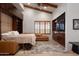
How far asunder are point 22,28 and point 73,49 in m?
6.61

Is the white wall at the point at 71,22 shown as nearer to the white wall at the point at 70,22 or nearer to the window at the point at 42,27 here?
the white wall at the point at 70,22

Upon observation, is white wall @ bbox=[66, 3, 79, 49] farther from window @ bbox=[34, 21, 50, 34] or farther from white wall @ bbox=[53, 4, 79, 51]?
window @ bbox=[34, 21, 50, 34]

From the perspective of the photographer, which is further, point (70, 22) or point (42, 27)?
point (42, 27)

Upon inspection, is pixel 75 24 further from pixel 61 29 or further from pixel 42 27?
pixel 42 27

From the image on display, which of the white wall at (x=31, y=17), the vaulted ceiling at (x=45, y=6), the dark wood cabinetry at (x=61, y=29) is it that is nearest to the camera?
the dark wood cabinetry at (x=61, y=29)

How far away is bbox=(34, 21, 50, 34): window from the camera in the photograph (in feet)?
39.3

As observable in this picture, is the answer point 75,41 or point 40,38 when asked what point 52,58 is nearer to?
point 75,41

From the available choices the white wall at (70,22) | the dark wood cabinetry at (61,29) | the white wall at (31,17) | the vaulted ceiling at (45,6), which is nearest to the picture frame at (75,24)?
the white wall at (70,22)

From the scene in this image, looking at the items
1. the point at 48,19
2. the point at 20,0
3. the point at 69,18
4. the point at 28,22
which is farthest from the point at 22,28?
the point at 20,0

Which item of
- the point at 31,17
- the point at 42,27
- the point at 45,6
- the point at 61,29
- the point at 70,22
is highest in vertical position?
the point at 45,6

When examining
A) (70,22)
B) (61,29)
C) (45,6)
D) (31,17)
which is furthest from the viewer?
(31,17)

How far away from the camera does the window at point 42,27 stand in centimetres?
1199

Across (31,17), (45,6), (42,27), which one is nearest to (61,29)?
(45,6)

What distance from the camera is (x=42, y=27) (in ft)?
39.8
